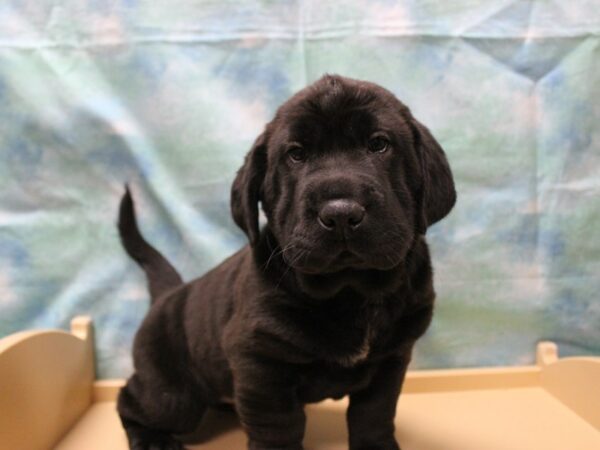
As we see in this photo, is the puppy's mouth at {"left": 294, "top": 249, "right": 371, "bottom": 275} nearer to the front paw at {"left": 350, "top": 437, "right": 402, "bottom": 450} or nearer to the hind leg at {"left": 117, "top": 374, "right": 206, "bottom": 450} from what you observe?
the front paw at {"left": 350, "top": 437, "right": 402, "bottom": 450}

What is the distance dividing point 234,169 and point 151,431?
3.35ft

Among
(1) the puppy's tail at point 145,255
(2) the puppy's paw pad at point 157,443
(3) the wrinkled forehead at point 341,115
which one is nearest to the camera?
(3) the wrinkled forehead at point 341,115

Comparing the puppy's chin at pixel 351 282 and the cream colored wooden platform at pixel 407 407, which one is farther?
the cream colored wooden platform at pixel 407 407

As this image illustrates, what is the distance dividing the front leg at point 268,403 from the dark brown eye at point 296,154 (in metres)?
0.53

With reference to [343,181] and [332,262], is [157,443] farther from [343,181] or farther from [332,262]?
[343,181]

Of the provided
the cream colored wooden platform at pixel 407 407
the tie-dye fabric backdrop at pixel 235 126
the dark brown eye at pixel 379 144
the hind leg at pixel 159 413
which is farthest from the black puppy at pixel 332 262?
the tie-dye fabric backdrop at pixel 235 126

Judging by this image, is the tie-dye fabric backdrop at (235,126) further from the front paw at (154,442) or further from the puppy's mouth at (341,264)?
the puppy's mouth at (341,264)

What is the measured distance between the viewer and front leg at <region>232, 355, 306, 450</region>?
159 centimetres

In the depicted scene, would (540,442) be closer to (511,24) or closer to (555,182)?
(555,182)

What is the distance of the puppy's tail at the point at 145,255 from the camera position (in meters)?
2.33

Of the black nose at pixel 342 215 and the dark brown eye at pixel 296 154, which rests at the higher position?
the dark brown eye at pixel 296 154

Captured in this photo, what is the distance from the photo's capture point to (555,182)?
8.03 feet

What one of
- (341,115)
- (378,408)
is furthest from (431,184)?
(378,408)

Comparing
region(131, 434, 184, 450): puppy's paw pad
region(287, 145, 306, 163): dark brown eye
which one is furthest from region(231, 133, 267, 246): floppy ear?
region(131, 434, 184, 450): puppy's paw pad
